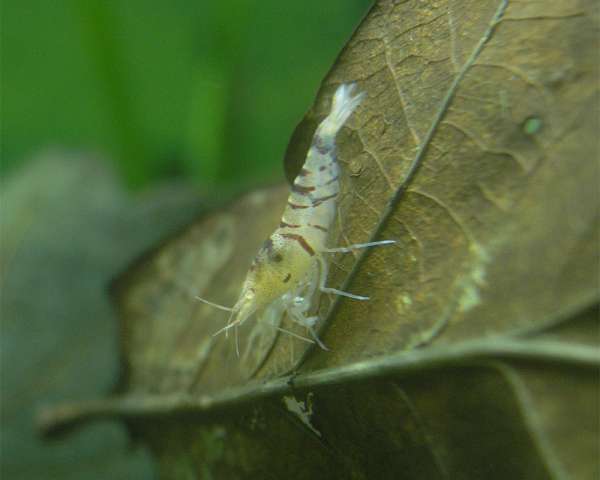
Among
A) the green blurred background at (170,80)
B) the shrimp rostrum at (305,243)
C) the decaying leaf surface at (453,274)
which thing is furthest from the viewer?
the green blurred background at (170,80)

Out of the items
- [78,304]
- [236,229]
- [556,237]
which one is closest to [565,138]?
[556,237]

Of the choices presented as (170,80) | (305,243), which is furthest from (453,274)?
(170,80)

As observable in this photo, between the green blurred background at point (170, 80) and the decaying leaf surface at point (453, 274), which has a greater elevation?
the decaying leaf surface at point (453, 274)

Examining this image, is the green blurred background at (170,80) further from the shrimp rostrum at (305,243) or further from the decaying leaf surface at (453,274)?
the decaying leaf surface at (453,274)

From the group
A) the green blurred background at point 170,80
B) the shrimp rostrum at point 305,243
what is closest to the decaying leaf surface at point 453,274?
the shrimp rostrum at point 305,243

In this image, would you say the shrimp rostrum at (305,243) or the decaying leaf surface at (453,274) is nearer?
the decaying leaf surface at (453,274)

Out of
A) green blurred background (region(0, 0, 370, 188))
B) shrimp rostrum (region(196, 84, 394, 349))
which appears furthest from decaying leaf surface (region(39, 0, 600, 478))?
green blurred background (region(0, 0, 370, 188))

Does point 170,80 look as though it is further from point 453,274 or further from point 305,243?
point 453,274
